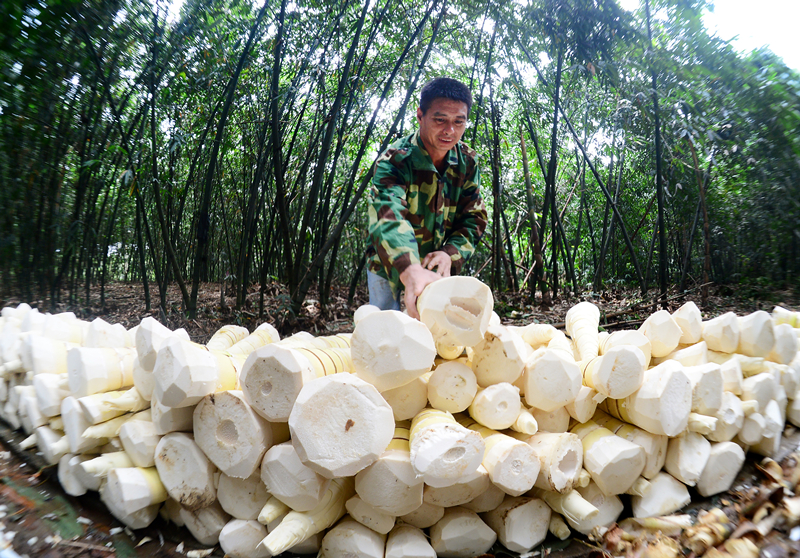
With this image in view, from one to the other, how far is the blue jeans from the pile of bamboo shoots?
858 millimetres

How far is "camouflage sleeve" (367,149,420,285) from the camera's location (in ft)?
4.39

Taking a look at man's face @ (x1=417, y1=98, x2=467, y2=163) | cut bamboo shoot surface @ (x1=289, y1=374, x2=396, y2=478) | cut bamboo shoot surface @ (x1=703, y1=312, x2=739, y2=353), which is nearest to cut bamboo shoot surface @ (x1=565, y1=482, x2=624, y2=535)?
cut bamboo shoot surface @ (x1=289, y1=374, x2=396, y2=478)

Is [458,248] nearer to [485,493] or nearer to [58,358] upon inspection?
[485,493]

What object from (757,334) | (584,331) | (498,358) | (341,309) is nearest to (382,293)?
(584,331)

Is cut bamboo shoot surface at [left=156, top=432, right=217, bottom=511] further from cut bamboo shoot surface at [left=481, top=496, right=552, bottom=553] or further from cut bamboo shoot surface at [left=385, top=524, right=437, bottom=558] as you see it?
Result: cut bamboo shoot surface at [left=481, top=496, right=552, bottom=553]

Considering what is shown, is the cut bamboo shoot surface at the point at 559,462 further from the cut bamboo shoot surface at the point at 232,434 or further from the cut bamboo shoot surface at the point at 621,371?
the cut bamboo shoot surface at the point at 232,434

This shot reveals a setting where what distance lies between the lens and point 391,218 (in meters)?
1.45

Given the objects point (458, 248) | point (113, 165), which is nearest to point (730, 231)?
point (458, 248)

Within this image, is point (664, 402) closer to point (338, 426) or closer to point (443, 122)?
point (338, 426)

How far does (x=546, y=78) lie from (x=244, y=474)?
364 cm

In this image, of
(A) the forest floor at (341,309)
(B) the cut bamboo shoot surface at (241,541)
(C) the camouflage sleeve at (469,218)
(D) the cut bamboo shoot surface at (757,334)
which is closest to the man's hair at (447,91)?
(C) the camouflage sleeve at (469,218)

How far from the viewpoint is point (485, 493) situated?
917 mm

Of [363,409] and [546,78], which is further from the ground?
[546,78]

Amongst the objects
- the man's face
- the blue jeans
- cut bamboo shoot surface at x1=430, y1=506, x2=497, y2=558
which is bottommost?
cut bamboo shoot surface at x1=430, y1=506, x2=497, y2=558
